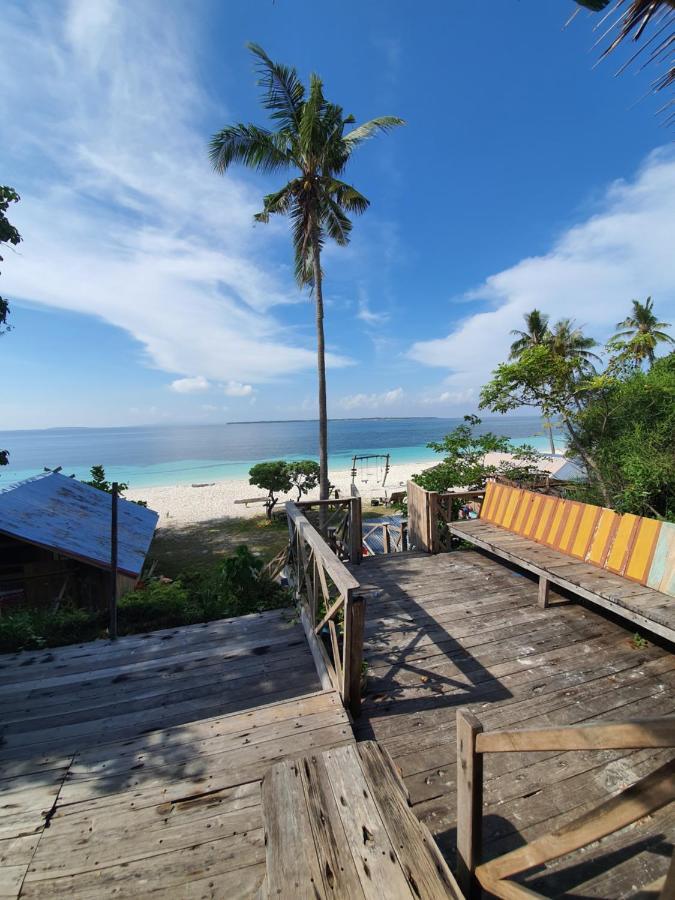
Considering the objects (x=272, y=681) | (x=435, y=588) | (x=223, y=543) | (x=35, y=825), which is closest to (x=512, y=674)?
(x=435, y=588)

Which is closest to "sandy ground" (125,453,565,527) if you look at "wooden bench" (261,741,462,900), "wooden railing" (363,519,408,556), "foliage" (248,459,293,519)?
"foliage" (248,459,293,519)

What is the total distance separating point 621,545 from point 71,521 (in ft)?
35.9

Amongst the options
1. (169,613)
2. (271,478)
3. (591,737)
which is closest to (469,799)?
(591,737)

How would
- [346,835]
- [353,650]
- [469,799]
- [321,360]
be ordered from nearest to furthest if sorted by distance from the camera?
[346,835] → [469,799] → [353,650] → [321,360]

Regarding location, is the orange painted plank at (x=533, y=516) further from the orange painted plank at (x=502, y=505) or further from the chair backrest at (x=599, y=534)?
the orange painted plank at (x=502, y=505)

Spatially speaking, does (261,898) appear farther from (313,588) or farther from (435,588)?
(435,588)

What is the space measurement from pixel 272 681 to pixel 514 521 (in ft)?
14.7

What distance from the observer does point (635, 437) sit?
6.99 m

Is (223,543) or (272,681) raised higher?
(272,681)

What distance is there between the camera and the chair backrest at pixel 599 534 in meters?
4.08

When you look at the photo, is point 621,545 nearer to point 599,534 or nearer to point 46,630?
point 599,534

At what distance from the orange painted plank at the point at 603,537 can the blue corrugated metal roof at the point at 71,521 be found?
8000mm

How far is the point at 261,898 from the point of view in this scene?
1.24 meters

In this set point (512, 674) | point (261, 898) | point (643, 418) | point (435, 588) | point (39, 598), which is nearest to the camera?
point (261, 898)
